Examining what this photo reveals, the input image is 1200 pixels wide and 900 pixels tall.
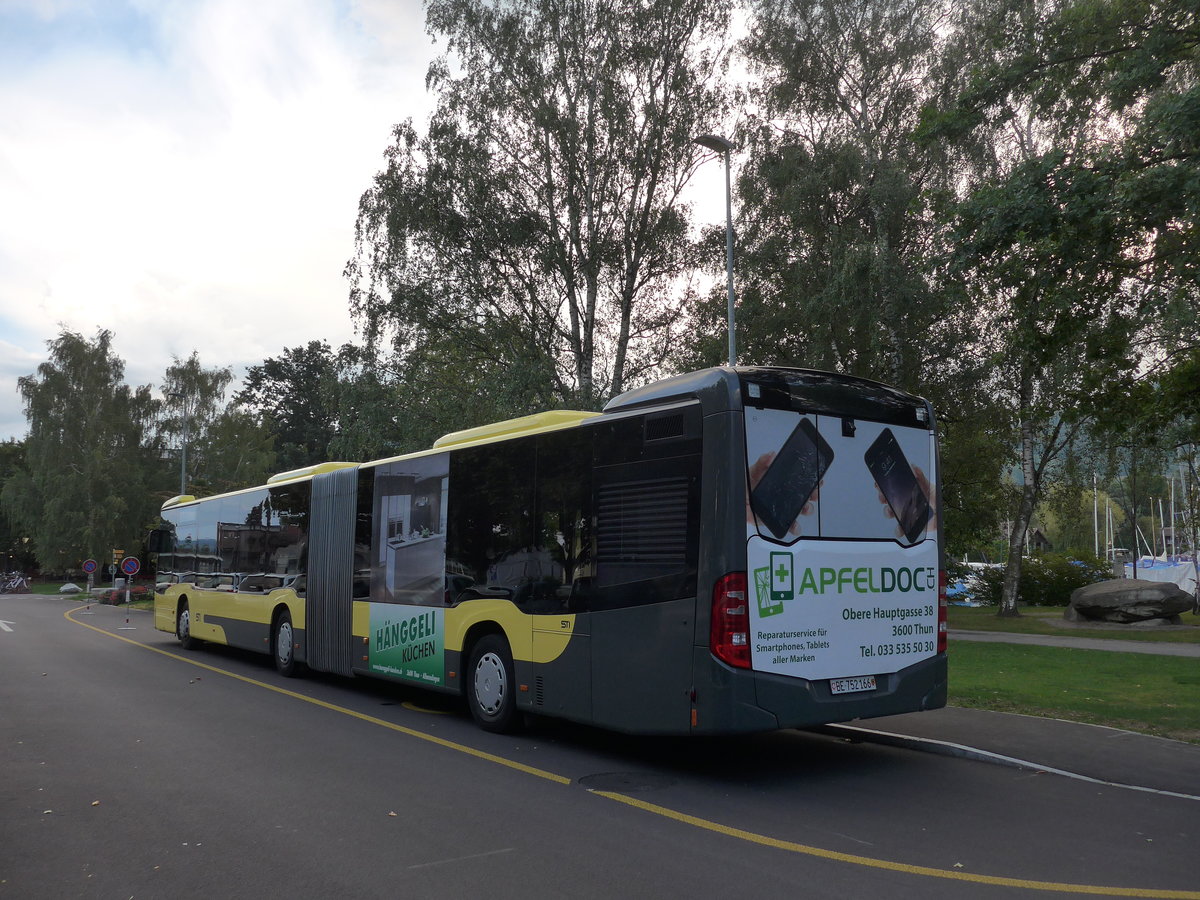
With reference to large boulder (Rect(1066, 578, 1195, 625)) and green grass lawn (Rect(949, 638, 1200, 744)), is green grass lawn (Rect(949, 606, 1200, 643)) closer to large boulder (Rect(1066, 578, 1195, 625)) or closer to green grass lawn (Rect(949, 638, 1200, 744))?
large boulder (Rect(1066, 578, 1195, 625))

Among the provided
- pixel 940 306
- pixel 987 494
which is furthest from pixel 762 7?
pixel 987 494

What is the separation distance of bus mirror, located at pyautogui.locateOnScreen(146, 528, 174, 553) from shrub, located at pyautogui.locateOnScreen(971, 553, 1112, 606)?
2936 centimetres

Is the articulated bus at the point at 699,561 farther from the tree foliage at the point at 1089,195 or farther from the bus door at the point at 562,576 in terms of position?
the tree foliage at the point at 1089,195

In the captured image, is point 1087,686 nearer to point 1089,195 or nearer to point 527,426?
point 1089,195

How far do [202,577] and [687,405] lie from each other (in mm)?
13893

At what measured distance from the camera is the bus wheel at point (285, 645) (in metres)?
14.6

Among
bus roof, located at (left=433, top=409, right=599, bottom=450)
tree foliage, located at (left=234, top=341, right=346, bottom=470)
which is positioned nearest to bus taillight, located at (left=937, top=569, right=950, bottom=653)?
bus roof, located at (left=433, top=409, right=599, bottom=450)

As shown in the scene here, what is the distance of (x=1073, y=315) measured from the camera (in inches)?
486

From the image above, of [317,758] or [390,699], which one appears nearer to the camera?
[317,758]

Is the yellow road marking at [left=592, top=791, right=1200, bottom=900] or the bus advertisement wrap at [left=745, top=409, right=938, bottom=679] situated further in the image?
the bus advertisement wrap at [left=745, top=409, right=938, bottom=679]

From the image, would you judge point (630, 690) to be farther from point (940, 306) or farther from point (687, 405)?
point (940, 306)

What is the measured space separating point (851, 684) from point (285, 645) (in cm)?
984

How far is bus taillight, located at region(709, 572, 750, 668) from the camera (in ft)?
23.6

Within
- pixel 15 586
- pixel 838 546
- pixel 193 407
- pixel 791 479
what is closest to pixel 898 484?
pixel 838 546
